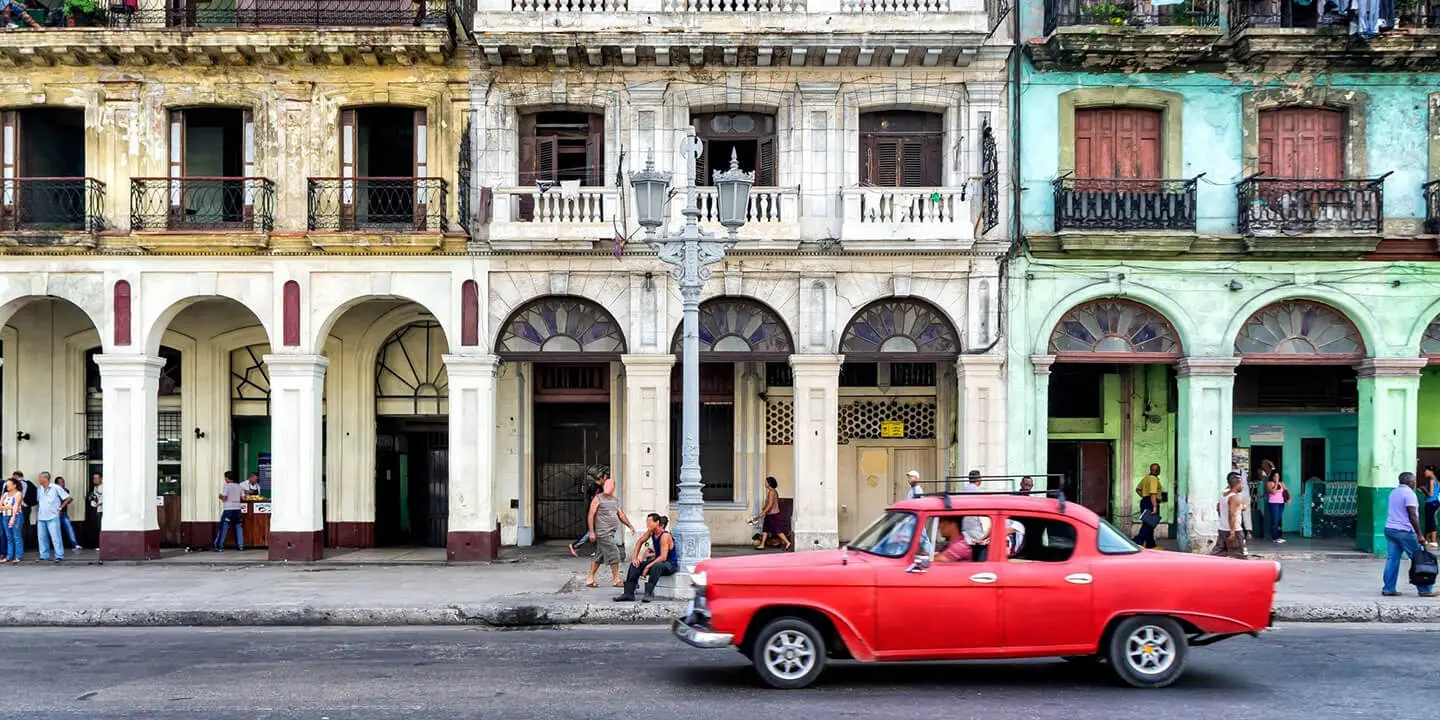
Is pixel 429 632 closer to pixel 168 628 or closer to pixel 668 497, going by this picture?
pixel 168 628

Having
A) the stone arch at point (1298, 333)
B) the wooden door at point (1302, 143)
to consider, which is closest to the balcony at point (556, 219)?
the stone arch at point (1298, 333)

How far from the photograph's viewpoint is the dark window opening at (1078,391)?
24.3m

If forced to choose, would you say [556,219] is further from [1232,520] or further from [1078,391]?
[1232,520]

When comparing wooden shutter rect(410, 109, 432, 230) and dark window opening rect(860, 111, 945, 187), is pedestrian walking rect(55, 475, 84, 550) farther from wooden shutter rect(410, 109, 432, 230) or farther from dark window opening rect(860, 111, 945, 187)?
dark window opening rect(860, 111, 945, 187)

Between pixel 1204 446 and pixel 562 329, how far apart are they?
10959 millimetres

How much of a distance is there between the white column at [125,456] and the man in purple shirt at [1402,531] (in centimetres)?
1889

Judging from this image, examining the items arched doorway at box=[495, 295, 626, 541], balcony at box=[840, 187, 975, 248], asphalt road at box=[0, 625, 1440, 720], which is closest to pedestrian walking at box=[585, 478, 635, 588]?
asphalt road at box=[0, 625, 1440, 720]

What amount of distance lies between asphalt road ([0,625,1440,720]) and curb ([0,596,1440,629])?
1501 mm

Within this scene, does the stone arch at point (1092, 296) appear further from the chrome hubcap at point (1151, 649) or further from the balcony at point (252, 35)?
the chrome hubcap at point (1151, 649)

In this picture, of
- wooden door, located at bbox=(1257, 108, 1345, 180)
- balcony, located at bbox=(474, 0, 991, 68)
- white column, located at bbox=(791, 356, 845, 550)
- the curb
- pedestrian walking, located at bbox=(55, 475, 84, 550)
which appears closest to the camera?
the curb

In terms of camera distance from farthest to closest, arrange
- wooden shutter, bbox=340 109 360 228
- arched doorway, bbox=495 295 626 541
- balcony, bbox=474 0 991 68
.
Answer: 1. arched doorway, bbox=495 295 626 541
2. wooden shutter, bbox=340 109 360 228
3. balcony, bbox=474 0 991 68

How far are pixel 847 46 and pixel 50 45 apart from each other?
42.8 ft

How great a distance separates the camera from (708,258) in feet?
55.7

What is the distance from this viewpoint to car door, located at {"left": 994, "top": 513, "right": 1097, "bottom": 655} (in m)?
10.7
